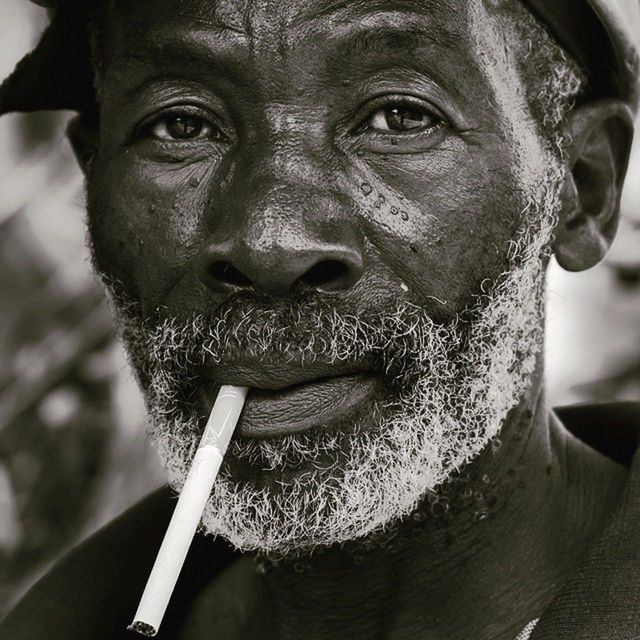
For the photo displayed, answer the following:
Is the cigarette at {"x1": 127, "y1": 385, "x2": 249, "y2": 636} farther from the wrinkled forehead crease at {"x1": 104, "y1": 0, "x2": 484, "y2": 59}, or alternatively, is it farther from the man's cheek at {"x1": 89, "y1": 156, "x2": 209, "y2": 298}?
the wrinkled forehead crease at {"x1": 104, "y1": 0, "x2": 484, "y2": 59}

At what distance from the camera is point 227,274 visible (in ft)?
7.25

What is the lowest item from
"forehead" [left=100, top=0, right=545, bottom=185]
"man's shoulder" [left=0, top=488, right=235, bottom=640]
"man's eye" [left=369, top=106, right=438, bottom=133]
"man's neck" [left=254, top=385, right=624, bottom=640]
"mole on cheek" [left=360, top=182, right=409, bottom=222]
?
"man's shoulder" [left=0, top=488, right=235, bottom=640]

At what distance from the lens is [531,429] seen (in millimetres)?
2578

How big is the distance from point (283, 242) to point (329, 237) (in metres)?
0.09

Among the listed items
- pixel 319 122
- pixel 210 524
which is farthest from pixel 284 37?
pixel 210 524

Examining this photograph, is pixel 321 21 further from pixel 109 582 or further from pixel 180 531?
pixel 109 582

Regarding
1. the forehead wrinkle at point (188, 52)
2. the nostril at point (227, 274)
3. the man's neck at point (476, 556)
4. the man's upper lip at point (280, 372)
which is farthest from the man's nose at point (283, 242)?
the man's neck at point (476, 556)

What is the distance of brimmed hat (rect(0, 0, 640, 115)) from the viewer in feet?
8.09

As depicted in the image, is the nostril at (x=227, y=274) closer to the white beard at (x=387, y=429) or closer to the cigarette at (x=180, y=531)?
the white beard at (x=387, y=429)

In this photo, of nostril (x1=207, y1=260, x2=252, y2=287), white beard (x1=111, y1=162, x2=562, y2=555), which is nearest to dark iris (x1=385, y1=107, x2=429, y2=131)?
white beard (x1=111, y1=162, x2=562, y2=555)

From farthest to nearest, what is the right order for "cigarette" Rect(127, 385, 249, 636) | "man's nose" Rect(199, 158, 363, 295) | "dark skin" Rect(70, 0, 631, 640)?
"dark skin" Rect(70, 0, 631, 640) → "man's nose" Rect(199, 158, 363, 295) → "cigarette" Rect(127, 385, 249, 636)

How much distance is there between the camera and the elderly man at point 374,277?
2170 mm

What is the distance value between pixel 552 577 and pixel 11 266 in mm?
2385

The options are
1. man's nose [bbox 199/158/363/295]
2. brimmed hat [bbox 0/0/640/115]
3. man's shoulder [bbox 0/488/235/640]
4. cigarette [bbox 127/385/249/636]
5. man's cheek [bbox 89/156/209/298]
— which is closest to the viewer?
cigarette [bbox 127/385/249/636]
